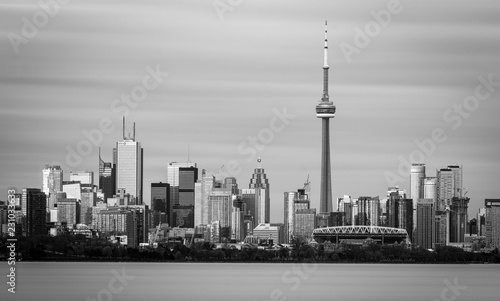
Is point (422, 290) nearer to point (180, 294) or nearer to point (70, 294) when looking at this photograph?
point (180, 294)

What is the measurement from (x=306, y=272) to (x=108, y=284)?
59.3 metres

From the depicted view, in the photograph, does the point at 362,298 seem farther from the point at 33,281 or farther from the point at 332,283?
the point at 33,281

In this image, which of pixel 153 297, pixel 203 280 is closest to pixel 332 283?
pixel 203 280

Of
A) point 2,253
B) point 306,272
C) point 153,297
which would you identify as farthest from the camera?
point 2,253

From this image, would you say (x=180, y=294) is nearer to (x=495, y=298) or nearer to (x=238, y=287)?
→ (x=238, y=287)

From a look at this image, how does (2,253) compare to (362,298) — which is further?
(2,253)

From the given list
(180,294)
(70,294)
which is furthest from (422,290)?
(70,294)

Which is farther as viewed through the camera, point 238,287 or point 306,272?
point 306,272

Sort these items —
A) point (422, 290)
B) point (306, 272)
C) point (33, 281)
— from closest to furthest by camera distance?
point (422, 290), point (33, 281), point (306, 272)

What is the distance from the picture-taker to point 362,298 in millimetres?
111375

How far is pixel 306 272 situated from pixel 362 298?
7062 cm

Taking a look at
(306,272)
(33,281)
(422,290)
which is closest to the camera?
(422,290)

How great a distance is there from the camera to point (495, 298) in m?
114

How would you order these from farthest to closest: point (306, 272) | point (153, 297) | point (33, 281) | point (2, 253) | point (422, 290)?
point (2, 253), point (306, 272), point (33, 281), point (422, 290), point (153, 297)
